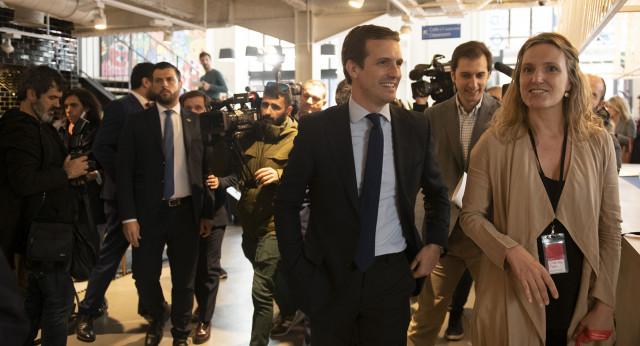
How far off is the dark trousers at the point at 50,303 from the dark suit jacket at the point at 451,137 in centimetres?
193

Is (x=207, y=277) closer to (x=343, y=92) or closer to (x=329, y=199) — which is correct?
(x=343, y=92)

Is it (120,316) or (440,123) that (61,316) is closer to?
(120,316)

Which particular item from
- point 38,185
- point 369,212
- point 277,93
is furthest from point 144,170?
point 369,212

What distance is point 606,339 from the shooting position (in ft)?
6.75

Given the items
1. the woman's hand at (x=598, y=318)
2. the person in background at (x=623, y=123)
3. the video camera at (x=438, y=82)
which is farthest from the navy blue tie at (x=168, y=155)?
the person in background at (x=623, y=123)

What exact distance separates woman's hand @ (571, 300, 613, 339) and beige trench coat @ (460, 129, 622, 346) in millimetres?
20

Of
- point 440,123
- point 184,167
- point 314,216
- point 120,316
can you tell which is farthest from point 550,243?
point 120,316

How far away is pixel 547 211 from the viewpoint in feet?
6.55

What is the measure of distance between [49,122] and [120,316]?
208cm

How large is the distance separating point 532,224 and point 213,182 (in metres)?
2.35

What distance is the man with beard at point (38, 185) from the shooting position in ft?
9.70

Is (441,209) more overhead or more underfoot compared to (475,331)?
more overhead

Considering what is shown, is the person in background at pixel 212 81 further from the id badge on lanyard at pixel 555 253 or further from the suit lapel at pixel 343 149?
the id badge on lanyard at pixel 555 253

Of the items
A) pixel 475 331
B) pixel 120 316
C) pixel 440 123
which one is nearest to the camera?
pixel 475 331
